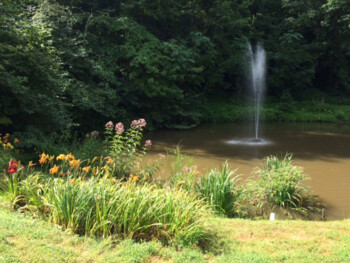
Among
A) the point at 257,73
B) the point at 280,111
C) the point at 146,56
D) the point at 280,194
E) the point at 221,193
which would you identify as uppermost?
the point at 257,73

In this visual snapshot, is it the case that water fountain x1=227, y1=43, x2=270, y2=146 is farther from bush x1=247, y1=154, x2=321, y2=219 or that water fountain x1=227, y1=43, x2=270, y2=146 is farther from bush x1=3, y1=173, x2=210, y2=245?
bush x1=3, y1=173, x2=210, y2=245

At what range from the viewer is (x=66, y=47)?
14531 millimetres

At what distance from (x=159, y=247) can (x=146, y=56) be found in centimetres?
1363

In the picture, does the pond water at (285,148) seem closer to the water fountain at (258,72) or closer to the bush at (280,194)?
the bush at (280,194)

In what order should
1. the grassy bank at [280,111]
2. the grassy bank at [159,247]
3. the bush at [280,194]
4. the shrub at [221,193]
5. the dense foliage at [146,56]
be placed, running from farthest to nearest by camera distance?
1. the grassy bank at [280,111]
2. the dense foliage at [146,56]
3. the bush at [280,194]
4. the shrub at [221,193]
5. the grassy bank at [159,247]

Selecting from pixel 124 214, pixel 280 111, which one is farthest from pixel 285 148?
pixel 124 214

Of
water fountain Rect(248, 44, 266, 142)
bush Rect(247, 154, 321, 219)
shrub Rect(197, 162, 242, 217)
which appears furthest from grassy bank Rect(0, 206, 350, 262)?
water fountain Rect(248, 44, 266, 142)

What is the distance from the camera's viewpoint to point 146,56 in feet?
54.6

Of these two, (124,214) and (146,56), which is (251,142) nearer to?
(146,56)

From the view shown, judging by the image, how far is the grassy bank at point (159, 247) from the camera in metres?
3.54

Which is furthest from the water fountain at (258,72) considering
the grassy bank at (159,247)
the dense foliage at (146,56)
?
the grassy bank at (159,247)

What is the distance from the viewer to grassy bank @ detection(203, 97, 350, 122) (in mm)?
21922

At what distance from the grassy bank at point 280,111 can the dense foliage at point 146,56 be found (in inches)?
34.6

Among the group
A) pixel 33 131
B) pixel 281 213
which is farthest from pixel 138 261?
pixel 33 131
